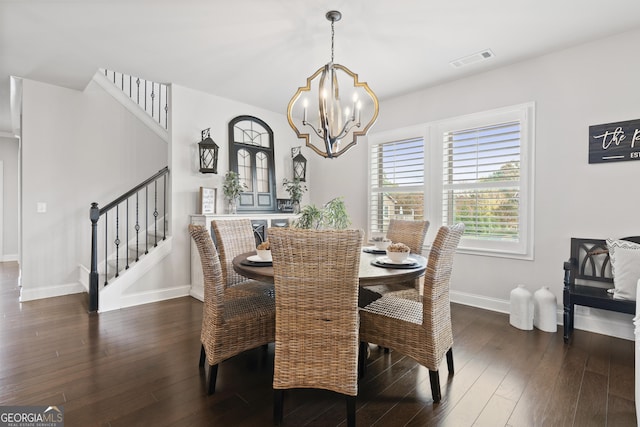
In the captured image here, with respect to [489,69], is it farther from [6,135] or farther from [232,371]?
[6,135]

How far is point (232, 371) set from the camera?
2.22 m

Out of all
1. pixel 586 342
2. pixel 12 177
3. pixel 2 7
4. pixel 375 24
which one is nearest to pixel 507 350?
pixel 586 342

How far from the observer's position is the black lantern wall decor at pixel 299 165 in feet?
17.5

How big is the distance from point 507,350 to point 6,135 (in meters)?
9.65

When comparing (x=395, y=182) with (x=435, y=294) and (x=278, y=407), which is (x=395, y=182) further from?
(x=278, y=407)

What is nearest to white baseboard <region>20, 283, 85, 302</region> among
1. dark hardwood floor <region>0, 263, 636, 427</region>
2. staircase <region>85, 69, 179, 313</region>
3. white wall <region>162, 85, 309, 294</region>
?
staircase <region>85, 69, 179, 313</region>

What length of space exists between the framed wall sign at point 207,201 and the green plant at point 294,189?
1295mm

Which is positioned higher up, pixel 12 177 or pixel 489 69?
pixel 489 69

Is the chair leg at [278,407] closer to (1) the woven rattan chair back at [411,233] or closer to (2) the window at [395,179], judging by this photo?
(1) the woven rattan chair back at [411,233]

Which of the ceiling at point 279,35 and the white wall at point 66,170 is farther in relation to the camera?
the white wall at point 66,170

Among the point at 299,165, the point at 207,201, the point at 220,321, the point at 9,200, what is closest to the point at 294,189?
the point at 299,165

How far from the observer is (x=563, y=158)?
311 centimetres

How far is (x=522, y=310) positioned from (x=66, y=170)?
5583mm

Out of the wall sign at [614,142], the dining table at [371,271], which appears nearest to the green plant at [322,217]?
the dining table at [371,271]
